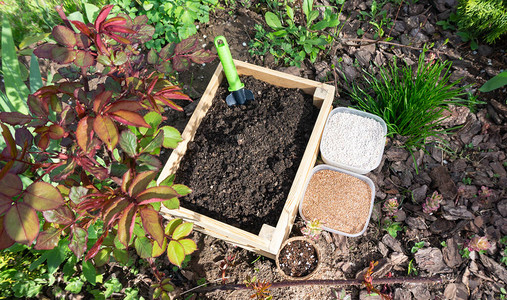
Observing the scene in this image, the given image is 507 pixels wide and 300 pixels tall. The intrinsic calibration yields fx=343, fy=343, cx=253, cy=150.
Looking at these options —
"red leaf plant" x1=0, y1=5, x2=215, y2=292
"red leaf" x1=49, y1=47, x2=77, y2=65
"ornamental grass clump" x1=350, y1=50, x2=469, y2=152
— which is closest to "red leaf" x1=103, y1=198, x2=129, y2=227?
"red leaf plant" x1=0, y1=5, x2=215, y2=292

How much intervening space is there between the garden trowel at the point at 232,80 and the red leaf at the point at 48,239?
1048 mm

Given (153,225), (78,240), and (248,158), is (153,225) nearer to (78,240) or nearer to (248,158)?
(78,240)

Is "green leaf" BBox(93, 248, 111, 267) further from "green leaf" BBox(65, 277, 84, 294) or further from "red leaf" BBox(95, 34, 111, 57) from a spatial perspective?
"red leaf" BBox(95, 34, 111, 57)

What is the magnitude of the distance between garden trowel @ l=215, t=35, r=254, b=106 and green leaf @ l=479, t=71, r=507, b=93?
4.77 ft

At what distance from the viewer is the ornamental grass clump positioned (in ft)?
6.51

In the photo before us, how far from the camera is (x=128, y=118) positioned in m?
1.00

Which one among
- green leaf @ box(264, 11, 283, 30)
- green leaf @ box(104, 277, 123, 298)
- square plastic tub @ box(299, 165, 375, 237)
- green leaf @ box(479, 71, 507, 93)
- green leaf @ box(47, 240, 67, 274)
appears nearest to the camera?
green leaf @ box(47, 240, 67, 274)

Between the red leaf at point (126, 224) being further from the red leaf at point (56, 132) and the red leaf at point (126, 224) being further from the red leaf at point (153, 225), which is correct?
the red leaf at point (56, 132)

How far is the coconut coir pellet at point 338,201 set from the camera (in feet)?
6.40

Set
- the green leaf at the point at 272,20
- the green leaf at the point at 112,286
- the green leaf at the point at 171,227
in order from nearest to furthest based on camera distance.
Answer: the green leaf at the point at 171,227 → the green leaf at the point at 112,286 → the green leaf at the point at 272,20

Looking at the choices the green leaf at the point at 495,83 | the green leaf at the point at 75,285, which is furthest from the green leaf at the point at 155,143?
the green leaf at the point at 495,83

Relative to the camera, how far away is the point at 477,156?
2156 mm

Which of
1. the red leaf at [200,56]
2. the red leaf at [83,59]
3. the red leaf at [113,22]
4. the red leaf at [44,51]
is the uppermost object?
the red leaf at [113,22]

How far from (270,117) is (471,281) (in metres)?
1.43
